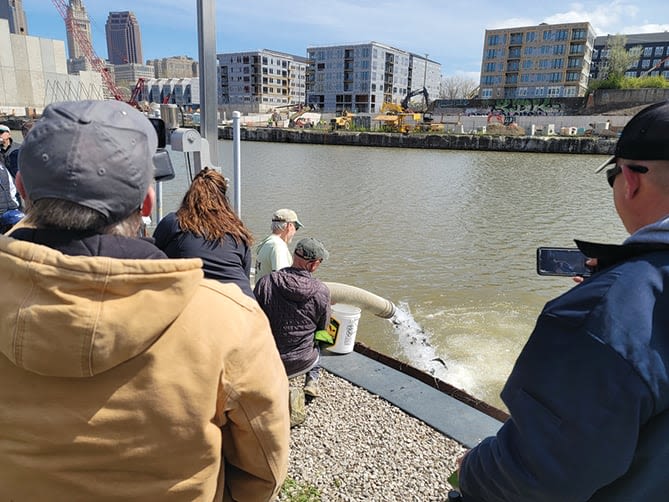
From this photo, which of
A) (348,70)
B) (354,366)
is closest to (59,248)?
(354,366)

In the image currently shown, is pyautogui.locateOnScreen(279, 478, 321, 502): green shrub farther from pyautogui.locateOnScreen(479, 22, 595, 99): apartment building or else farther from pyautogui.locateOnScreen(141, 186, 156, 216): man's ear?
pyautogui.locateOnScreen(479, 22, 595, 99): apartment building

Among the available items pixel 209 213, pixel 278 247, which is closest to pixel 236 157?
pixel 278 247

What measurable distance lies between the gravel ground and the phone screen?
5.25 feet

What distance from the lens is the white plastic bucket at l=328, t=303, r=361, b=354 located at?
4402 millimetres

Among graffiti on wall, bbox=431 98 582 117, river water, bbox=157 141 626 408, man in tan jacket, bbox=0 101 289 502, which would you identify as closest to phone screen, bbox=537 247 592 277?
man in tan jacket, bbox=0 101 289 502

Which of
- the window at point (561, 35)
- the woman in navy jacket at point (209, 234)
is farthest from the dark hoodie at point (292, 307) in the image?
the window at point (561, 35)

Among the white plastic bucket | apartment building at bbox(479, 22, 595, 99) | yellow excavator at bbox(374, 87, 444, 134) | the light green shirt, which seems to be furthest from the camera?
apartment building at bbox(479, 22, 595, 99)

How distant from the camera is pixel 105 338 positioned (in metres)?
0.90

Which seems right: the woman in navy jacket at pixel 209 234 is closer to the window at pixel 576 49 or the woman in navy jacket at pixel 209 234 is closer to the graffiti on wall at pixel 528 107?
the graffiti on wall at pixel 528 107

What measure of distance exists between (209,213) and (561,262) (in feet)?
7.14

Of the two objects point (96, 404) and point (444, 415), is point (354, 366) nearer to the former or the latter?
point (444, 415)

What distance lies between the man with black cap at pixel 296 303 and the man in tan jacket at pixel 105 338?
229 centimetres

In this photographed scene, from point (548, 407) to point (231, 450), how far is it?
830 millimetres

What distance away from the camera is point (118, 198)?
1034 millimetres
